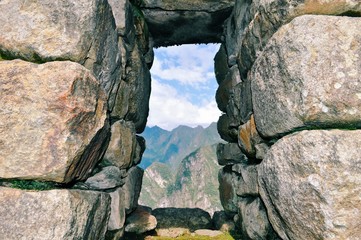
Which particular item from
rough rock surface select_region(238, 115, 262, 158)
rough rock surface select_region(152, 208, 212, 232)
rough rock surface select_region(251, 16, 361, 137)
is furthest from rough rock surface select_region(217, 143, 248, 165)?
rough rock surface select_region(251, 16, 361, 137)

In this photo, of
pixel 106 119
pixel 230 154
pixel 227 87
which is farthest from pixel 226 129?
pixel 106 119

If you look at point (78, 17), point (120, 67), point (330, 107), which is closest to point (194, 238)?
point (120, 67)

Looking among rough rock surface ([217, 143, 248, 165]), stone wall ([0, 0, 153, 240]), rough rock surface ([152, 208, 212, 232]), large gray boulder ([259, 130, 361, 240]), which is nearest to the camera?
large gray boulder ([259, 130, 361, 240])

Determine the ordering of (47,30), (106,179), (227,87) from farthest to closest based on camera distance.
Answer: (227,87), (106,179), (47,30)

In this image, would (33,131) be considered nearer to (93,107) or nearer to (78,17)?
(93,107)

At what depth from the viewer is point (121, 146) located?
10.7 feet

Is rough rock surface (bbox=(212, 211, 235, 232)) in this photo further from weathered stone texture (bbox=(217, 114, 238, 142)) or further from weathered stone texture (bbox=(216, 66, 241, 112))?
weathered stone texture (bbox=(216, 66, 241, 112))

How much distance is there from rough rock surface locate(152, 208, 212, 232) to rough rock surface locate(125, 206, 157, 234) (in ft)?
2.92

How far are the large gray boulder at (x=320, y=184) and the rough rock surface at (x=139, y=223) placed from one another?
219 cm

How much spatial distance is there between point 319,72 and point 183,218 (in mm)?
4092

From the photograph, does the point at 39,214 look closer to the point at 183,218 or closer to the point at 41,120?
the point at 41,120

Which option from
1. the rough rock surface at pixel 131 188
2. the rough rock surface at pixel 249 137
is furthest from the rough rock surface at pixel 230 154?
the rough rock surface at pixel 131 188

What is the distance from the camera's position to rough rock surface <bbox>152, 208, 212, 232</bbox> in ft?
17.2

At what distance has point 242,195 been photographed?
146 inches
